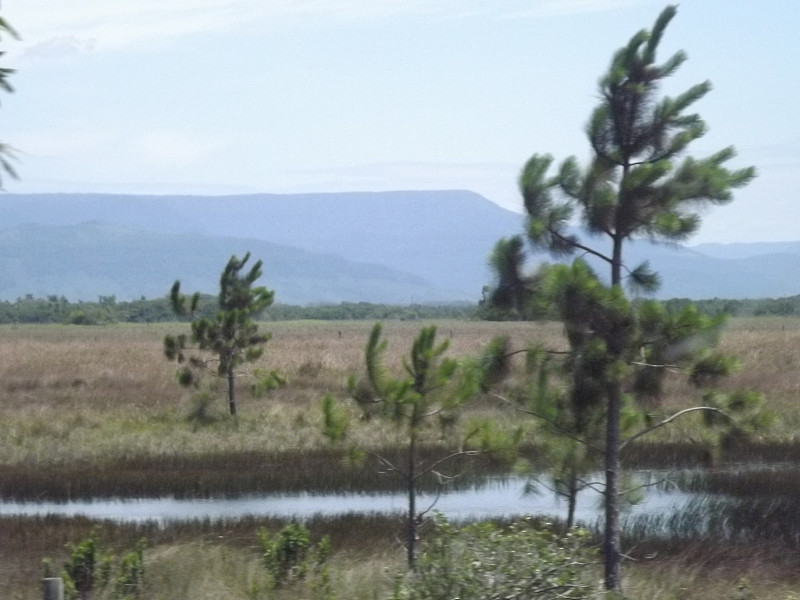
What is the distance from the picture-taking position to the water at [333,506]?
1745 centimetres

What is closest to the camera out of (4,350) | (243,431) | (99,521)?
(99,521)

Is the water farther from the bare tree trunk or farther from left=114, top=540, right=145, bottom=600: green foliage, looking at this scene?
the bare tree trunk

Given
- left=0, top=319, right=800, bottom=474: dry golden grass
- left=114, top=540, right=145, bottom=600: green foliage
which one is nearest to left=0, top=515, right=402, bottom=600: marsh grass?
left=114, top=540, right=145, bottom=600: green foliage

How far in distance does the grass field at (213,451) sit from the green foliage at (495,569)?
2.52 meters

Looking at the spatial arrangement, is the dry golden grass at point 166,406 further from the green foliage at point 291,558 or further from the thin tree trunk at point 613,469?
the green foliage at point 291,558

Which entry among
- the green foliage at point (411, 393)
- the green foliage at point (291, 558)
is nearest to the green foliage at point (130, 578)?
the green foliage at point (291, 558)

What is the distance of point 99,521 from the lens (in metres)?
16.0

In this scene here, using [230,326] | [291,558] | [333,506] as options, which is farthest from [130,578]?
[230,326]

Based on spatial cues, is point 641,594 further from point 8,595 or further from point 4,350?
point 4,350

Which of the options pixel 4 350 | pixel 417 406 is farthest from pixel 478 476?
pixel 4 350

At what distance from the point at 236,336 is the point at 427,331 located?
→ 44.6 feet

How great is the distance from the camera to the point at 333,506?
18406 millimetres

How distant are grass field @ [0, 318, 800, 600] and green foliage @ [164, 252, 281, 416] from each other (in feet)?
4.11

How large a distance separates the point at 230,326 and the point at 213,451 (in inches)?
111
